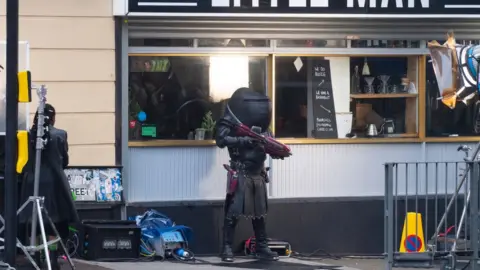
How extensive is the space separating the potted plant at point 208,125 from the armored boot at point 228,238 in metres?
1.34

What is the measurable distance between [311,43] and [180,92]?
1.94 meters

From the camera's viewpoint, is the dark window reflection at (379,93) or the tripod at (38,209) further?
the dark window reflection at (379,93)

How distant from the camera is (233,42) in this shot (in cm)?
1304

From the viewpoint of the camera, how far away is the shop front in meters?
12.8

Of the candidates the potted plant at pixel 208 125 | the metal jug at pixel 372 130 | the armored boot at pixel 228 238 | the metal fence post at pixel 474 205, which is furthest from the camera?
the metal jug at pixel 372 130

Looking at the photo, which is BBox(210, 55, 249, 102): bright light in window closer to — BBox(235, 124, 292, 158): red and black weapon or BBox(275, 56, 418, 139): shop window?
BBox(275, 56, 418, 139): shop window

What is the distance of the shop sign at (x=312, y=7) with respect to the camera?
1245 cm

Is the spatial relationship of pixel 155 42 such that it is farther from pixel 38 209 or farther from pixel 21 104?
pixel 38 209

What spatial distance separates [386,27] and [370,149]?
1.71 meters

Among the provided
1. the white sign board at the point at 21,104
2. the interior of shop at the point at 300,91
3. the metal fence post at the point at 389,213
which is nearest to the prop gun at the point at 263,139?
the interior of shop at the point at 300,91

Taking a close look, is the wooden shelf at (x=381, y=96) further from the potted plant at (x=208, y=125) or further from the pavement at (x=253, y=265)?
the pavement at (x=253, y=265)

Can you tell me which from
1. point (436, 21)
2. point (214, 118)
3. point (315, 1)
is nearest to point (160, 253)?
point (214, 118)

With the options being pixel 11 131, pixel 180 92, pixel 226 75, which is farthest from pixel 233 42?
pixel 11 131

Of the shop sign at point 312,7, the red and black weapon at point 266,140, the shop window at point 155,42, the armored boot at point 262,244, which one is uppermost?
the shop sign at point 312,7
